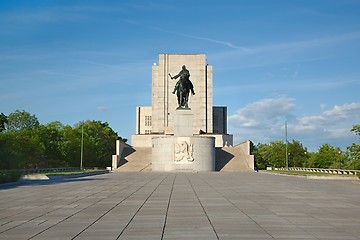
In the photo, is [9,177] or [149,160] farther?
[149,160]

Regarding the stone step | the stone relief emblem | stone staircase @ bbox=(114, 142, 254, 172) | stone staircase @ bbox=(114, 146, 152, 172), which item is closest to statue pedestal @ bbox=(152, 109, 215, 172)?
the stone relief emblem

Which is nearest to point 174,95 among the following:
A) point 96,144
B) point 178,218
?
point 96,144

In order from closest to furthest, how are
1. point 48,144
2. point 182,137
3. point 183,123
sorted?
point 182,137
point 183,123
point 48,144

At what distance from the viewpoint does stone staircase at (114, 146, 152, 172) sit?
53500 mm

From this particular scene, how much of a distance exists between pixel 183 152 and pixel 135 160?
12.0 m

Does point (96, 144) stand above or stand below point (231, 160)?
above

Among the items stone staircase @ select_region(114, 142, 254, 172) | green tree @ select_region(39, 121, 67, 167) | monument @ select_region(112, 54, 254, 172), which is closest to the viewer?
monument @ select_region(112, 54, 254, 172)

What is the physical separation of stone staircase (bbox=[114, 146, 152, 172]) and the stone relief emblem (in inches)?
207

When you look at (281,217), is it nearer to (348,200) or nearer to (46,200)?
(348,200)

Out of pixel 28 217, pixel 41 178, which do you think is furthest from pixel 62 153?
pixel 28 217

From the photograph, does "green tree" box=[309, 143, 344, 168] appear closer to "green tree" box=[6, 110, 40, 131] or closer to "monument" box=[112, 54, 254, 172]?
"monument" box=[112, 54, 254, 172]

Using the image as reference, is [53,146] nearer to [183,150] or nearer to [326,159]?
[183,150]

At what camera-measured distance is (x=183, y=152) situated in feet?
158

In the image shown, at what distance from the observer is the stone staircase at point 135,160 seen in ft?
176
